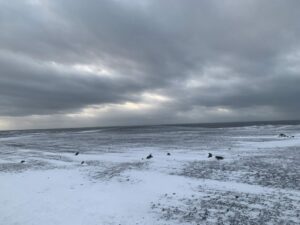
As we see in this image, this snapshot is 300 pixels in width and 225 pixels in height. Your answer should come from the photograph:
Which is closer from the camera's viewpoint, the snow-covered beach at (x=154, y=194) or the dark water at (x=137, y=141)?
the snow-covered beach at (x=154, y=194)

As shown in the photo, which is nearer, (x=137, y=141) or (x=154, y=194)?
(x=154, y=194)

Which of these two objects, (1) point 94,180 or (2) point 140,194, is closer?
(2) point 140,194

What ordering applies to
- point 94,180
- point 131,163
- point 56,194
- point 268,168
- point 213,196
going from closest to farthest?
point 213,196
point 56,194
point 94,180
point 268,168
point 131,163

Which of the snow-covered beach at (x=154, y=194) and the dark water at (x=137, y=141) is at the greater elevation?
the dark water at (x=137, y=141)

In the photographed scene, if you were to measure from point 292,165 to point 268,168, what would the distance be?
8.28 feet

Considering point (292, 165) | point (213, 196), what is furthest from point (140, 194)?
point (292, 165)

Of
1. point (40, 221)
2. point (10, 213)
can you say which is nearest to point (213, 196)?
point (40, 221)

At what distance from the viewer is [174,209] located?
13273 mm

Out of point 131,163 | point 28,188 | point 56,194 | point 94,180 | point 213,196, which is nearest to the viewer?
point 213,196

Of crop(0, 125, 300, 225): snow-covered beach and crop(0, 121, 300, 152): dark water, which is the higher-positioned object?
→ crop(0, 121, 300, 152): dark water

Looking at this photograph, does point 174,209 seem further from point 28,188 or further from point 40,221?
point 28,188

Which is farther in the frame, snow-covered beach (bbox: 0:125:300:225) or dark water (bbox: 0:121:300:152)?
dark water (bbox: 0:121:300:152)

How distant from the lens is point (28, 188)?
59.9 ft

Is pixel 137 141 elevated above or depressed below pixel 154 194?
above
